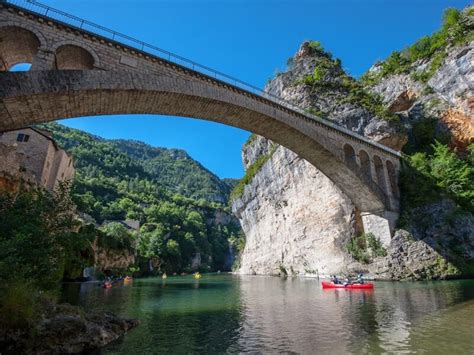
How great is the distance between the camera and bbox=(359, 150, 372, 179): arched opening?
29944 millimetres

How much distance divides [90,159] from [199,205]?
137 ft

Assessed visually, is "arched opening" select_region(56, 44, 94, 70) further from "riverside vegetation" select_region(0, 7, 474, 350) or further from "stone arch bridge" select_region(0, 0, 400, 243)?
"riverside vegetation" select_region(0, 7, 474, 350)

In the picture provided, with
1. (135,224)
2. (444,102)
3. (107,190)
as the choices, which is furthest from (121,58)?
(107,190)

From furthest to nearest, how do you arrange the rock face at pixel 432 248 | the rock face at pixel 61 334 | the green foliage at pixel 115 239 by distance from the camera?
1. the green foliage at pixel 115 239
2. the rock face at pixel 432 248
3. the rock face at pixel 61 334

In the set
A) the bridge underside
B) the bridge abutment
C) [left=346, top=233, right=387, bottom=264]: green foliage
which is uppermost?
the bridge underside

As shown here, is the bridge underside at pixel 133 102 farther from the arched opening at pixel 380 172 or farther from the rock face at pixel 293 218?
the rock face at pixel 293 218

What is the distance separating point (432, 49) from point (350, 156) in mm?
21012

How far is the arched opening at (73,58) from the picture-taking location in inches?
592

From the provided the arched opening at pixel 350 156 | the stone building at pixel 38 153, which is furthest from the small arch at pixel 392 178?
the stone building at pixel 38 153

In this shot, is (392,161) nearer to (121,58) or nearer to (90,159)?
(121,58)

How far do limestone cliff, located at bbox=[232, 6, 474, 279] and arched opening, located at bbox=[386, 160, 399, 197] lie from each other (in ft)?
8.72

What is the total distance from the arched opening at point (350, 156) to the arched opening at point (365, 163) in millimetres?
1280

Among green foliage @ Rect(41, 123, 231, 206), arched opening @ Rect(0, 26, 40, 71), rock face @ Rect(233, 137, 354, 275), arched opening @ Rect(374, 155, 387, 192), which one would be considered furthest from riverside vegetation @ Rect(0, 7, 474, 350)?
green foliage @ Rect(41, 123, 231, 206)

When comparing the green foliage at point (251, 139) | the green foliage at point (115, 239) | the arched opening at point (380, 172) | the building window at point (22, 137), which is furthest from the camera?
the green foliage at point (251, 139)
